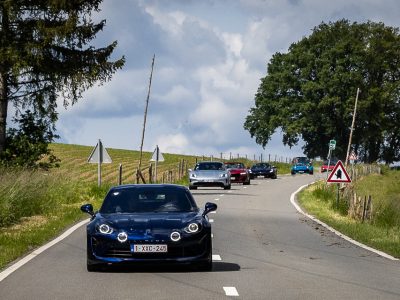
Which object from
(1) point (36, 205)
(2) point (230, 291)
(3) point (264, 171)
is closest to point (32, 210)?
(1) point (36, 205)

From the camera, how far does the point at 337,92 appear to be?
88.1 meters

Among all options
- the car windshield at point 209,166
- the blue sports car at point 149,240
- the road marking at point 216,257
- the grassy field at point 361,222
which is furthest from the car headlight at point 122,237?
the car windshield at point 209,166

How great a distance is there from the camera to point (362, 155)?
4040 inches

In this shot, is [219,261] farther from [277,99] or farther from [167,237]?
[277,99]

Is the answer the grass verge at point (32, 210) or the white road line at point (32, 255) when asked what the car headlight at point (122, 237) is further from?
the grass verge at point (32, 210)

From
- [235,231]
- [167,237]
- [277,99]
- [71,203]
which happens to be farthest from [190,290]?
[277,99]

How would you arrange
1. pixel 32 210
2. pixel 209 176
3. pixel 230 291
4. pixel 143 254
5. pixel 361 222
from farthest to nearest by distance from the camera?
pixel 209 176
pixel 361 222
pixel 32 210
pixel 143 254
pixel 230 291

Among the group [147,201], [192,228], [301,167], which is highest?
[301,167]

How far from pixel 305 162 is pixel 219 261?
73.0 meters

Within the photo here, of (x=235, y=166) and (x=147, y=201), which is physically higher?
(x=235, y=166)

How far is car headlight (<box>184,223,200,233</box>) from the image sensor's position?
12.8m

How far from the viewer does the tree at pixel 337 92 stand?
88.6 meters

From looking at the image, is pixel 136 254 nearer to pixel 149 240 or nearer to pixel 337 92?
pixel 149 240

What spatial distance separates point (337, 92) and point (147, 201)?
75.5 metres
